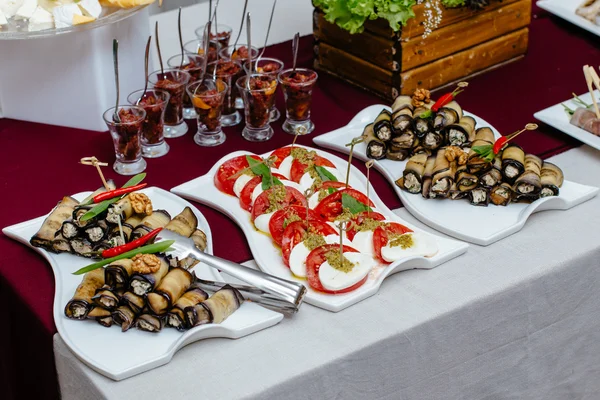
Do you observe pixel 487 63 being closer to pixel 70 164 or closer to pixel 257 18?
pixel 257 18

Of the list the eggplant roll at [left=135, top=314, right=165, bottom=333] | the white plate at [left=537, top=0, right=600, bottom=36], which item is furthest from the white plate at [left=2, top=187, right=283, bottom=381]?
the white plate at [left=537, top=0, right=600, bottom=36]

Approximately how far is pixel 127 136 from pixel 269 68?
41 cm

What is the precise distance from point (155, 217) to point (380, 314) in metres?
0.44

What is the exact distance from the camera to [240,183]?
1.66 m

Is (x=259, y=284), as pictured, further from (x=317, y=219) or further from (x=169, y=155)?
(x=169, y=155)

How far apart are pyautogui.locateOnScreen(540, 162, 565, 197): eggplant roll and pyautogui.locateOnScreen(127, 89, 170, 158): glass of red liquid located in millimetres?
792

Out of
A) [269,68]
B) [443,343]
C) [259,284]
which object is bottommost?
[443,343]

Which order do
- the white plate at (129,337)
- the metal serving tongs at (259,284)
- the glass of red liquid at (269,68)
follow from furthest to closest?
the glass of red liquid at (269,68) → the metal serving tongs at (259,284) → the white plate at (129,337)

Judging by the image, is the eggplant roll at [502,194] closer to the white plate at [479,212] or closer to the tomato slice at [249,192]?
the white plate at [479,212]

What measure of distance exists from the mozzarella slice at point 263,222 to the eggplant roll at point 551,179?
534mm

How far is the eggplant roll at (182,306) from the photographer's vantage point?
4.19 feet

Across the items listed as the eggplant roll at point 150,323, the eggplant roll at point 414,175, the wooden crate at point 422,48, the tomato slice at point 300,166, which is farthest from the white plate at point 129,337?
the wooden crate at point 422,48

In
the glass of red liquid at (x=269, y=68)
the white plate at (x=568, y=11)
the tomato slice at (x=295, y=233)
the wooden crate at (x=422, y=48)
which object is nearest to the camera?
the tomato slice at (x=295, y=233)

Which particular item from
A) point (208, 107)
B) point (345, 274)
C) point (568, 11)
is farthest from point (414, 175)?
point (568, 11)
